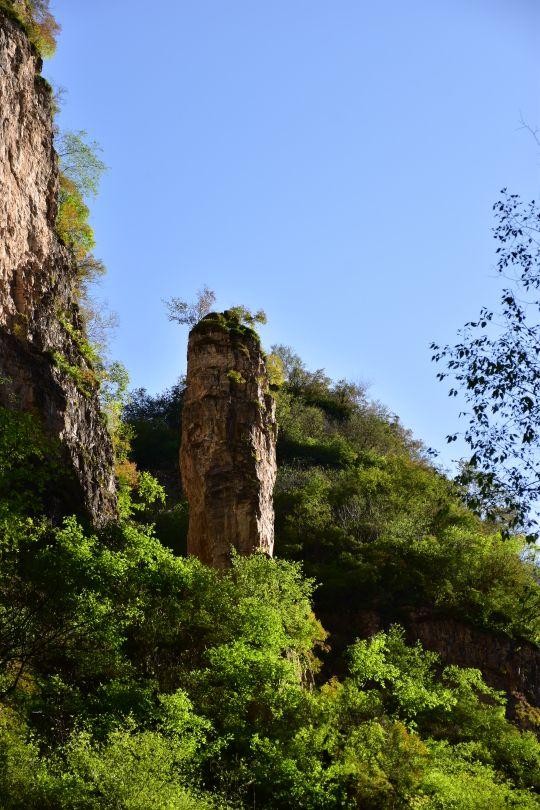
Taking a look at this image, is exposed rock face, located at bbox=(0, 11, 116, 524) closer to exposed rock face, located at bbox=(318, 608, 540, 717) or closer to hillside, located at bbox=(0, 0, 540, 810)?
hillside, located at bbox=(0, 0, 540, 810)

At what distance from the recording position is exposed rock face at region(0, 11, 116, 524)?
24500 mm

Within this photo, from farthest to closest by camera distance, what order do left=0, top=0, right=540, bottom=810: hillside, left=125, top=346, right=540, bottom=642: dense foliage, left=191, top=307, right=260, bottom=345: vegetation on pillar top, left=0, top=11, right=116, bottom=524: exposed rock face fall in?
left=125, top=346, right=540, bottom=642: dense foliage, left=191, top=307, right=260, bottom=345: vegetation on pillar top, left=0, top=11, right=116, bottom=524: exposed rock face, left=0, top=0, right=540, bottom=810: hillside

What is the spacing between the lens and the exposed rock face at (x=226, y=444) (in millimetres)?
Result: 27406

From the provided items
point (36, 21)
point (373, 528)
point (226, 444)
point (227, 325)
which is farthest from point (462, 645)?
point (36, 21)

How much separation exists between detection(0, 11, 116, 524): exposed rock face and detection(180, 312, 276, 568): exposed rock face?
319 cm

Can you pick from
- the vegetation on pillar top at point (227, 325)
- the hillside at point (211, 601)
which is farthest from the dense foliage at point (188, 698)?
the vegetation on pillar top at point (227, 325)

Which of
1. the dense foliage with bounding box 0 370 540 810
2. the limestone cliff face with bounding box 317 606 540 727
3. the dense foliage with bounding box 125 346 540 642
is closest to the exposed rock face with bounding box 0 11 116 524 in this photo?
the dense foliage with bounding box 0 370 540 810

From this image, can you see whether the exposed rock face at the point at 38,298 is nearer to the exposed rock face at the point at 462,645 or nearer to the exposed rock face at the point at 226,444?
the exposed rock face at the point at 226,444

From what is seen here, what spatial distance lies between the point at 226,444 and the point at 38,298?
26.4ft

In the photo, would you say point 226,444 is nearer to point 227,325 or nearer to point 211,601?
point 227,325

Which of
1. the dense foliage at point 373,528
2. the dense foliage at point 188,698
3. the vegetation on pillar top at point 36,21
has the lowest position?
the dense foliage at point 188,698

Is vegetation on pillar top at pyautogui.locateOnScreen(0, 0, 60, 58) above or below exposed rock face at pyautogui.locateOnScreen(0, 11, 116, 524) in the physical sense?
above

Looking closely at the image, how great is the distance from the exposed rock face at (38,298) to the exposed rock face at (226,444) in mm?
3187

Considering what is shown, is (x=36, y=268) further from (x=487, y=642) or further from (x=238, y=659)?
(x=487, y=642)
